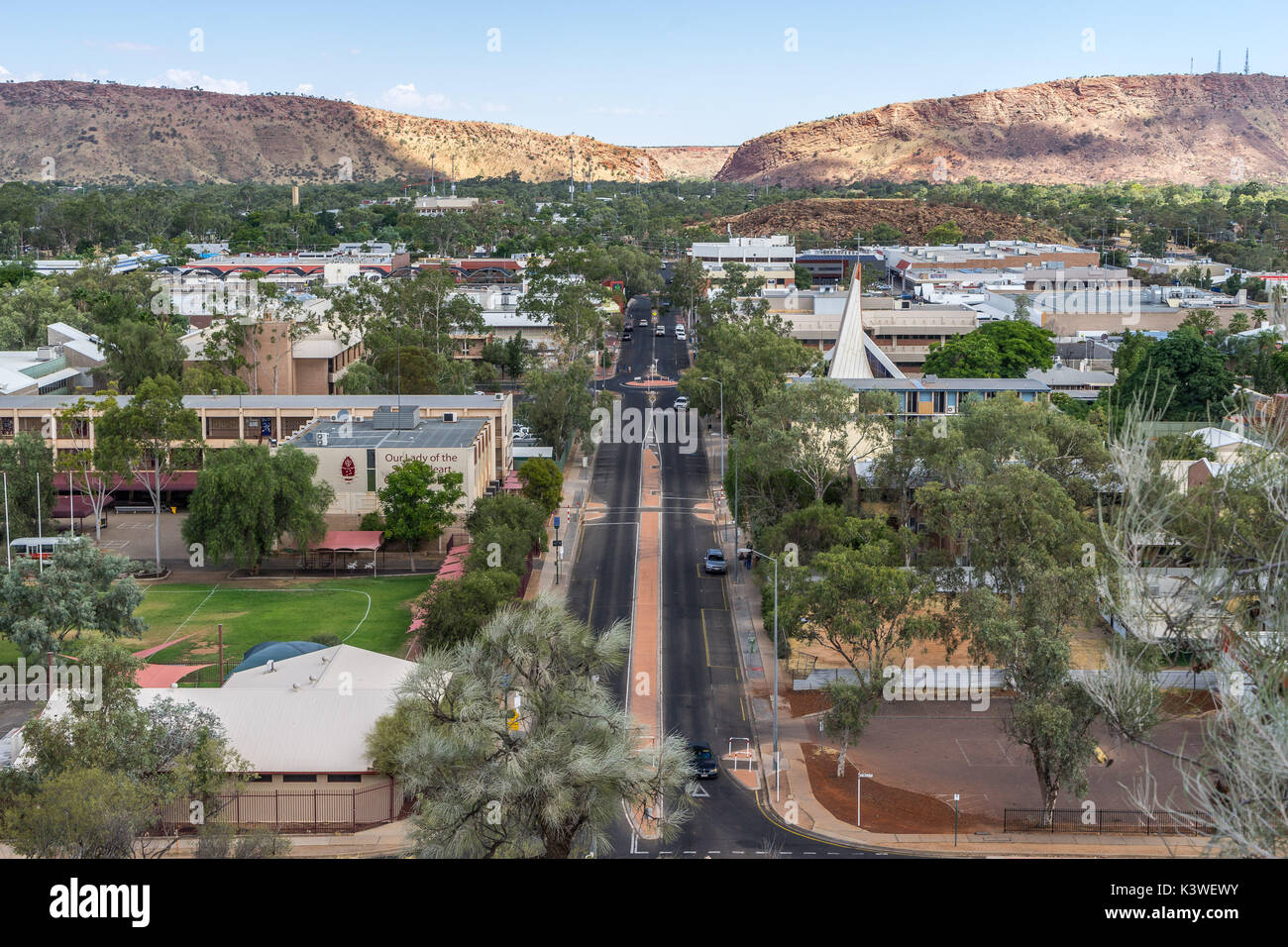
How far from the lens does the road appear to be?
32.9 meters

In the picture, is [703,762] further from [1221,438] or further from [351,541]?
[1221,438]

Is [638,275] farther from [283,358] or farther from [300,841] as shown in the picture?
[300,841]

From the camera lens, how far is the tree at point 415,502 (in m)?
59.9

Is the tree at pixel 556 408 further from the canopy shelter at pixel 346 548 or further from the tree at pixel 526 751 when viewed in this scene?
the tree at pixel 526 751

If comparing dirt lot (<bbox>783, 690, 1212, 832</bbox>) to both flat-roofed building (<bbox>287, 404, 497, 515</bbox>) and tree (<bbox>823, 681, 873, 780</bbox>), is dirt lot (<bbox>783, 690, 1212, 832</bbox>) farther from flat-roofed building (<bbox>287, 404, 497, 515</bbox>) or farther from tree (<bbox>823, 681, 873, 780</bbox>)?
flat-roofed building (<bbox>287, 404, 497, 515</bbox>)

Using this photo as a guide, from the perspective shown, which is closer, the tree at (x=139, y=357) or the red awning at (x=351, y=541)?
the red awning at (x=351, y=541)

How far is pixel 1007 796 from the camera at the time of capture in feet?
116

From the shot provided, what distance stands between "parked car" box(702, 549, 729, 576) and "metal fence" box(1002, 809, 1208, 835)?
83.3 ft

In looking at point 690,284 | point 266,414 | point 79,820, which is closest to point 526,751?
point 79,820

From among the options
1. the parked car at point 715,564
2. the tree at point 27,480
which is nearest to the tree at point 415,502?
the parked car at point 715,564

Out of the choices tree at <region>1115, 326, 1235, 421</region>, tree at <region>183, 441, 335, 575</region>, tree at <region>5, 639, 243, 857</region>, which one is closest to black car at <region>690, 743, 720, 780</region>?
tree at <region>5, 639, 243, 857</region>

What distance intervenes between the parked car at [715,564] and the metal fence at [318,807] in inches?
1027
